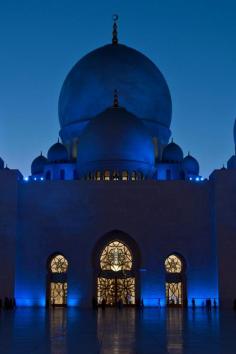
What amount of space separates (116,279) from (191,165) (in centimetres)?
908

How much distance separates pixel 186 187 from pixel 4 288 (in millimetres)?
9461

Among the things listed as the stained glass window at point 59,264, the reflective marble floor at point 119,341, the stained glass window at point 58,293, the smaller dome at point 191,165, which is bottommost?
the reflective marble floor at point 119,341

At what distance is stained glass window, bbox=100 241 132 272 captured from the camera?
26.8 metres

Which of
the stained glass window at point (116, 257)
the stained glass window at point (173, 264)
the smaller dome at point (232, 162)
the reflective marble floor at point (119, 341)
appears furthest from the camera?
the smaller dome at point (232, 162)

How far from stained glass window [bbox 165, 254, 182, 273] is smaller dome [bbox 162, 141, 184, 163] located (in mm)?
7020

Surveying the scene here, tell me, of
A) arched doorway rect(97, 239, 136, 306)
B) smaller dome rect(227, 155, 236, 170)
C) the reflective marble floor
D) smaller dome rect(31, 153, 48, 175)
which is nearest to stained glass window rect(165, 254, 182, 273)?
arched doorway rect(97, 239, 136, 306)

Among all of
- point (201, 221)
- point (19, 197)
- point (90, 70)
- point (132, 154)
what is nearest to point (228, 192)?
point (201, 221)

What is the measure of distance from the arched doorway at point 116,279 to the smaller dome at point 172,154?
7.18 metres

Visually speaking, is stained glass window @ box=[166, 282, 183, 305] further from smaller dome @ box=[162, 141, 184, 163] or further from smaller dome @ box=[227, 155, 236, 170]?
smaller dome @ box=[227, 155, 236, 170]

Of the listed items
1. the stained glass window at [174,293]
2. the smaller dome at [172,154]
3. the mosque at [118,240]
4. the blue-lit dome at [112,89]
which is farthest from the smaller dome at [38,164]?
the stained glass window at [174,293]

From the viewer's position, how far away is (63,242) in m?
26.7

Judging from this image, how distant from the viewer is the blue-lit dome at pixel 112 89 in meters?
33.0

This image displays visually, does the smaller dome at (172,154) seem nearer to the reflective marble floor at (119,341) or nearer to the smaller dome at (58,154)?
the smaller dome at (58,154)

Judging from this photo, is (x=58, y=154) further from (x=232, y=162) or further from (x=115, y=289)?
(x=232, y=162)
